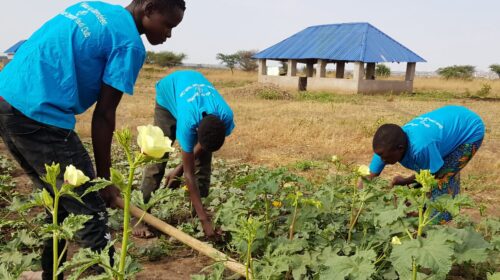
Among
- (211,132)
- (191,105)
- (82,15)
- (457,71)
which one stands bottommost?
(457,71)

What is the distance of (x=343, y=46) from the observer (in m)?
21.1

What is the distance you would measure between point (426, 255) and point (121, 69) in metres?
1.49

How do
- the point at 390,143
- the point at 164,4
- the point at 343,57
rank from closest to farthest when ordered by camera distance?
1. the point at 164,4
2. the point at 390,143
3. the point at 343,57

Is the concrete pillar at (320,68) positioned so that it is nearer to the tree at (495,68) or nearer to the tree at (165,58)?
the tree at (495,68)

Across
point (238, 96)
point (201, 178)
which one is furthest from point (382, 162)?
point (238, 96)

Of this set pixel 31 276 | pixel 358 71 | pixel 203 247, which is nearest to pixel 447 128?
pixel 203 247

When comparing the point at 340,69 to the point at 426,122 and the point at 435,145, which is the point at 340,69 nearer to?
the point at 426,122

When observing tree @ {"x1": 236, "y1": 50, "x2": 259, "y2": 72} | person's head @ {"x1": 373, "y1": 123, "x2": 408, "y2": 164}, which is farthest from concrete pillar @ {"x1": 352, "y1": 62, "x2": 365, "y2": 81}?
tree @ {"x1": 236, "y1": 50, "x2": 259, "y2": 72}

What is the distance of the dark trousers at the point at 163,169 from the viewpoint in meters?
3.45

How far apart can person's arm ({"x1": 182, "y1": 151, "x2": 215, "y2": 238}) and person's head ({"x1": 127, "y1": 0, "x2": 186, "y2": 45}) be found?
903 millimetres

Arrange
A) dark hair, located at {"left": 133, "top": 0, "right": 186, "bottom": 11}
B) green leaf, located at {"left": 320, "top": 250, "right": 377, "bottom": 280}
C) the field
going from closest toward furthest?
green leaf, located at {"left": 320, "top": 250, "right": 377, "bottom": 280}, dark hair, located at {"left": 133, "top": 0, "right": 186, "bottom": 11}, the field

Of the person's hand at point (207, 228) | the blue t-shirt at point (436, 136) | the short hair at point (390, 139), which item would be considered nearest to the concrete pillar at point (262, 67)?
the blue t-shirt at point (436, 136)

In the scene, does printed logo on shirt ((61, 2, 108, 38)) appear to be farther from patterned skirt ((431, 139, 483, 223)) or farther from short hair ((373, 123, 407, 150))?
patterned skirt ((431, 139, 483, 223))

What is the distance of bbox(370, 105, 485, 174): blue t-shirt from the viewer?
287 cm
